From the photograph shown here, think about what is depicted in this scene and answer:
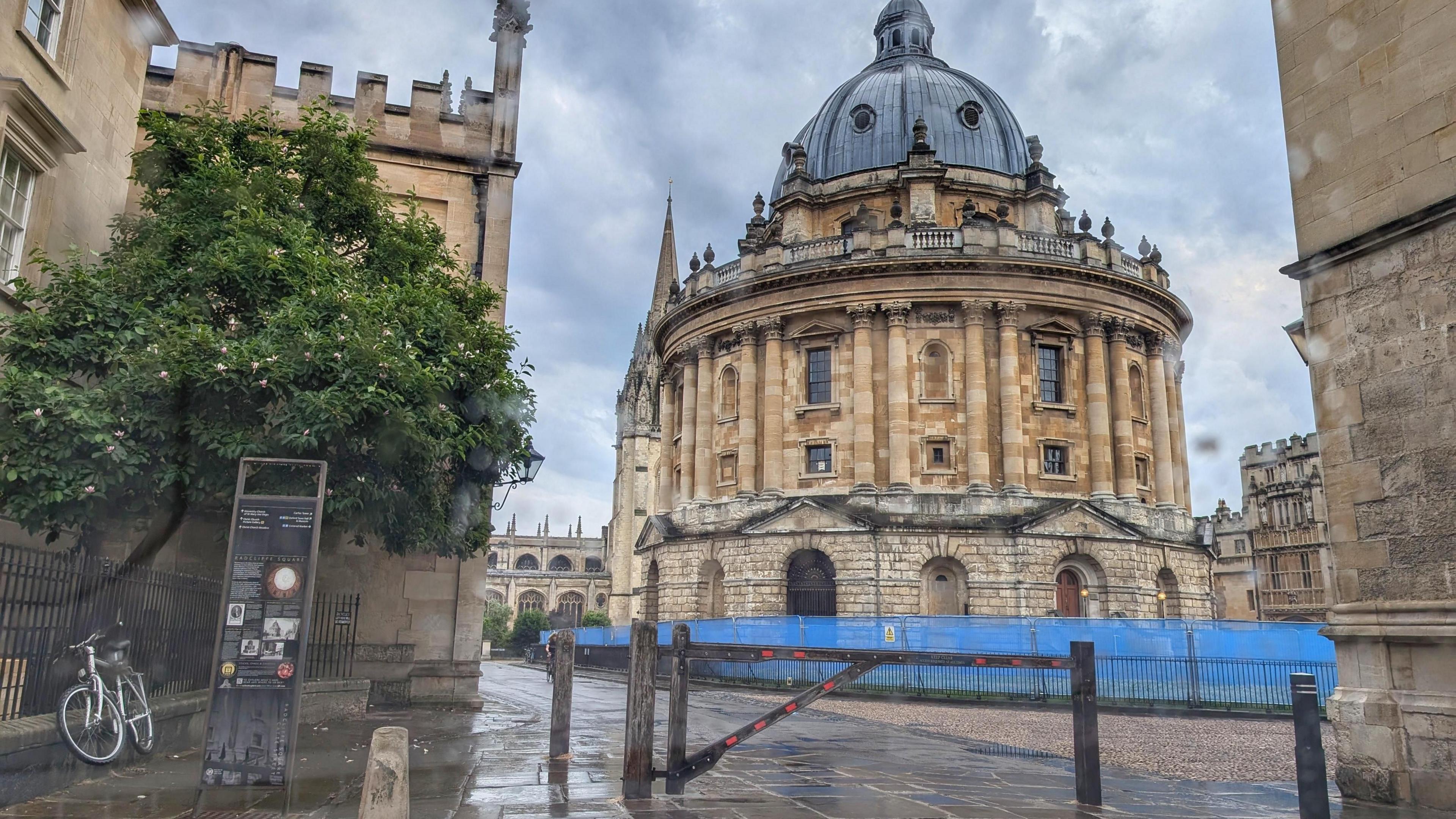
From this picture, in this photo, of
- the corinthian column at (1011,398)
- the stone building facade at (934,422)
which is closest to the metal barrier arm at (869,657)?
the stone building facade at (934,422)

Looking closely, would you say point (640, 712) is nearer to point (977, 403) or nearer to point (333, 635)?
point (333, 635)

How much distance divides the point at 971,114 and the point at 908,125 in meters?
3.02

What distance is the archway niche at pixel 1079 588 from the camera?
34406 mm

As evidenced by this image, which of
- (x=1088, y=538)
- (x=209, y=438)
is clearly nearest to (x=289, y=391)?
(x=209, y=438)

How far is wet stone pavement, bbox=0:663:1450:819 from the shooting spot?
7.19 m

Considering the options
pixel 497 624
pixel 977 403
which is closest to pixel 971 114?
pixel 977 403

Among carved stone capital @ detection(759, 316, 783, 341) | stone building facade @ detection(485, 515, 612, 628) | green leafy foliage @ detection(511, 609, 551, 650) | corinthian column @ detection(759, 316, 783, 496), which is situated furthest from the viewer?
stone building facade @ detection(485, 515, 612, 628)

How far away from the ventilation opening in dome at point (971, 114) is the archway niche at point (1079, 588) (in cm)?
2056

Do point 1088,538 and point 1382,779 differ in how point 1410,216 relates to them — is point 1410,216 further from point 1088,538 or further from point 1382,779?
point 1088,538

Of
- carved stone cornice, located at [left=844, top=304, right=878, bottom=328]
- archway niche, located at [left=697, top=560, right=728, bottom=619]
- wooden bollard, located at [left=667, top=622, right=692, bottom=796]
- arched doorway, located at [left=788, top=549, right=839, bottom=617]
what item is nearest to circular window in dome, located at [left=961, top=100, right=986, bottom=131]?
carved stone cornice, located at [left=844, top=304, right=878, bottom=328]

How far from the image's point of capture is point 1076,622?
24.1 m

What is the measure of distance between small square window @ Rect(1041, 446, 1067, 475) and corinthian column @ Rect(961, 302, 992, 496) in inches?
89.3

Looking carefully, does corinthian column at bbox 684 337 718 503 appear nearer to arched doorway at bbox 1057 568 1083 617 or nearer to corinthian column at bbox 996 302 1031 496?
corinthian column at bbox 996 302 1031 496

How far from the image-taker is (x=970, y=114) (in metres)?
44.3
